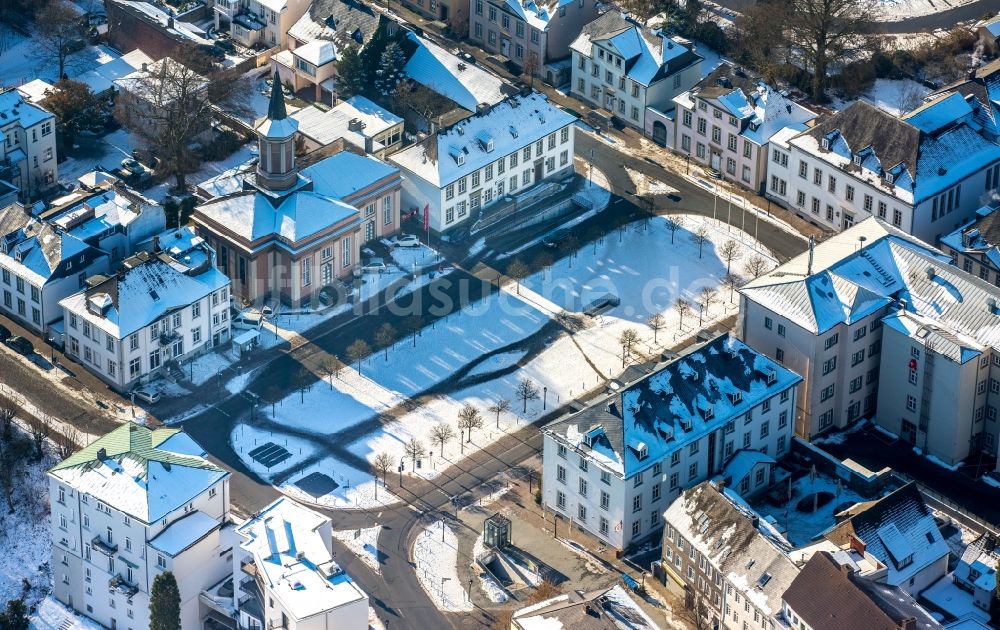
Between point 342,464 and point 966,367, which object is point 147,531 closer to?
point 342,464

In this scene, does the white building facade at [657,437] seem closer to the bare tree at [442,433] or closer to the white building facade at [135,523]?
the bare tree at [442,433]

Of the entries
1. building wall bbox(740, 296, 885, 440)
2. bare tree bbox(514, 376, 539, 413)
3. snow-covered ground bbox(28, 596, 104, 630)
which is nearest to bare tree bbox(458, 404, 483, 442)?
bare tree bbox(514, 376, 539, 413)

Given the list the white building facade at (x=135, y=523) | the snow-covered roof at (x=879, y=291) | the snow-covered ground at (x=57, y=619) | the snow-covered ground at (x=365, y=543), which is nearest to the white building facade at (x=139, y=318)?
the white building facade at (x=135, y=523)

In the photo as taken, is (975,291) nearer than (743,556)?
No

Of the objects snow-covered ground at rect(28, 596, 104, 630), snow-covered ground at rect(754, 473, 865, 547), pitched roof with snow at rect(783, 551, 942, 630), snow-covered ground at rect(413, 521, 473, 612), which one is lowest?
snow-covered ground at rect(28, 596, 104, 630)

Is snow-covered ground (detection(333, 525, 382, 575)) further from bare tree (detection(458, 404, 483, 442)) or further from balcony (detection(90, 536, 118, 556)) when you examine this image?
balcony (detection(90, 536, 118, 556))

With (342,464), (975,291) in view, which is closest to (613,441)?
(342,464)

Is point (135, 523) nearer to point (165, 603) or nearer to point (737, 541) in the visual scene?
point (165, 603)

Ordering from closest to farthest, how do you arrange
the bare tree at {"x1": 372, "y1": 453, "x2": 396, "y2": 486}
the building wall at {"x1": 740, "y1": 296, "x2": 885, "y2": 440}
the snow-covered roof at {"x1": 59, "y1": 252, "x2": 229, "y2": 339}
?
the bare tree at {"x1": 372, "y1": 453, "x2": 396, "y2": 486} < the building wall at {"x1": 740, "y1": 296, "x2": 885, "y2": 440} < the snow-covered roof at {"x1": 59, "y1": 252, "x2": 229, "y2": 339}
